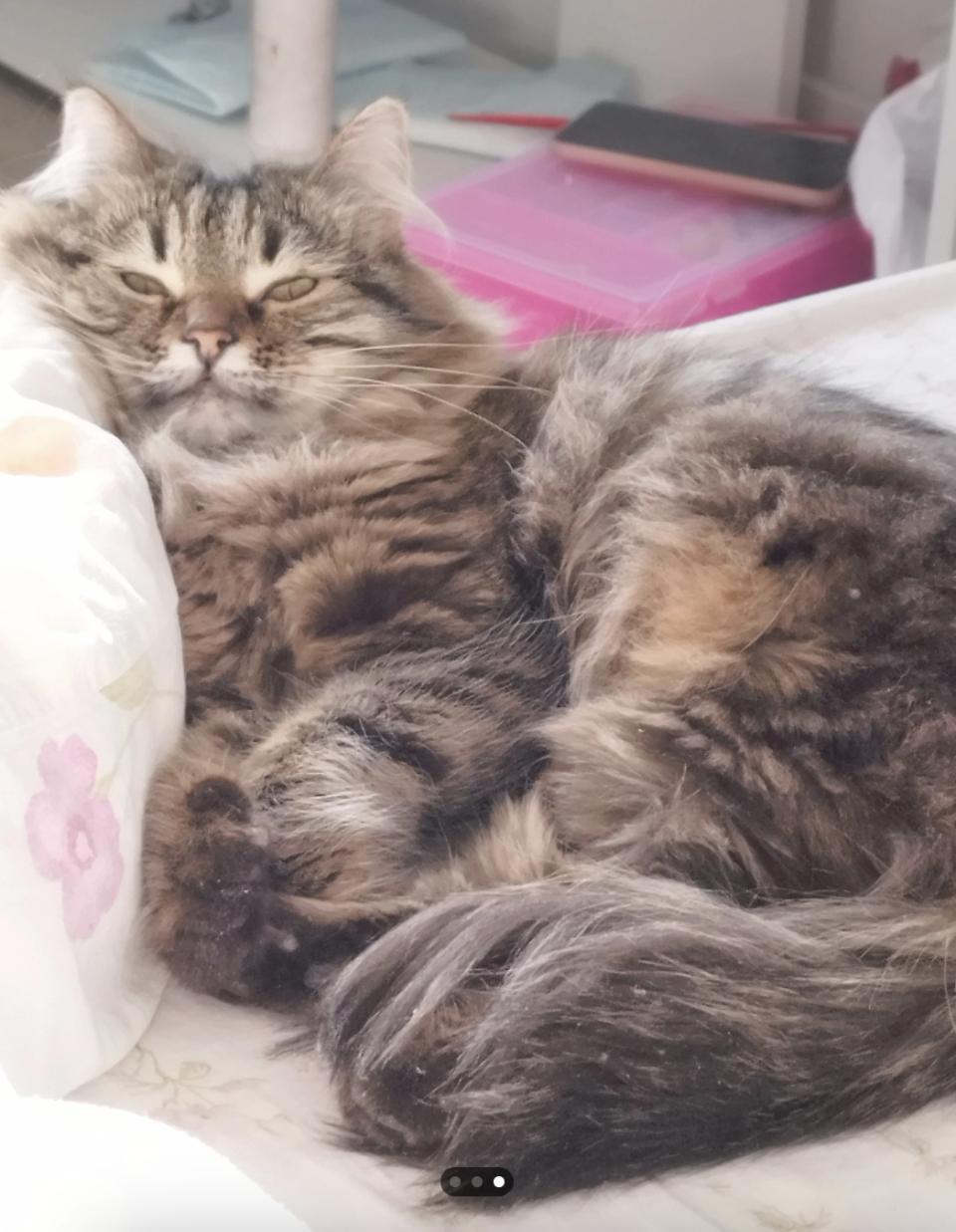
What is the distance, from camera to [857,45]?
318cm

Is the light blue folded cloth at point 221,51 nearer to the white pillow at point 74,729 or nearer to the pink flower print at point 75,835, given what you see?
the white pillow at point 74,729

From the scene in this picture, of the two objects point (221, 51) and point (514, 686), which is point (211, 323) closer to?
point (514, 686)

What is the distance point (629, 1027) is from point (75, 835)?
0.45 m

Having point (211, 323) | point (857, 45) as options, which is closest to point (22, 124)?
point (211, 323)

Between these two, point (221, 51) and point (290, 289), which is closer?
point (290, 289)

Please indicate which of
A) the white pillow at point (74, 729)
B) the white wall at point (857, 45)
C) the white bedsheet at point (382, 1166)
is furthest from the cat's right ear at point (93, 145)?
the white wall at point (857, 45)

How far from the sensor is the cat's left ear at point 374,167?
1.56 metres

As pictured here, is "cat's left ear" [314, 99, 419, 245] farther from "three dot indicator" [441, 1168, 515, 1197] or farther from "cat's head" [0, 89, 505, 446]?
"three dot indicator" [441, 1168, 515, 1197]

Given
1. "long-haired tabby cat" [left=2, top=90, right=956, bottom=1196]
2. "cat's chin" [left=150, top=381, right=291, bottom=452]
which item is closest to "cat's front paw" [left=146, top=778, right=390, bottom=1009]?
"long-haired tabby cat" [left=2, top=90, right=956, bottom=1196]

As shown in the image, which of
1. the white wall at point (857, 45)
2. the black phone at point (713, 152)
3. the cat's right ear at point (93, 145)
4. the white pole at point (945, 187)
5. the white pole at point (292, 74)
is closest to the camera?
the cat's right ear at point (93, 145)

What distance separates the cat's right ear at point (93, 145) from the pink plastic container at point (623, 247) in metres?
1.02

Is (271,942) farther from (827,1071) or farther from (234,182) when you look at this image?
(234,182)

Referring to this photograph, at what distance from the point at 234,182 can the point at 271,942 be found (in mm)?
945

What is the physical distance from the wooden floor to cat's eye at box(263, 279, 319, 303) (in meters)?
1.11
